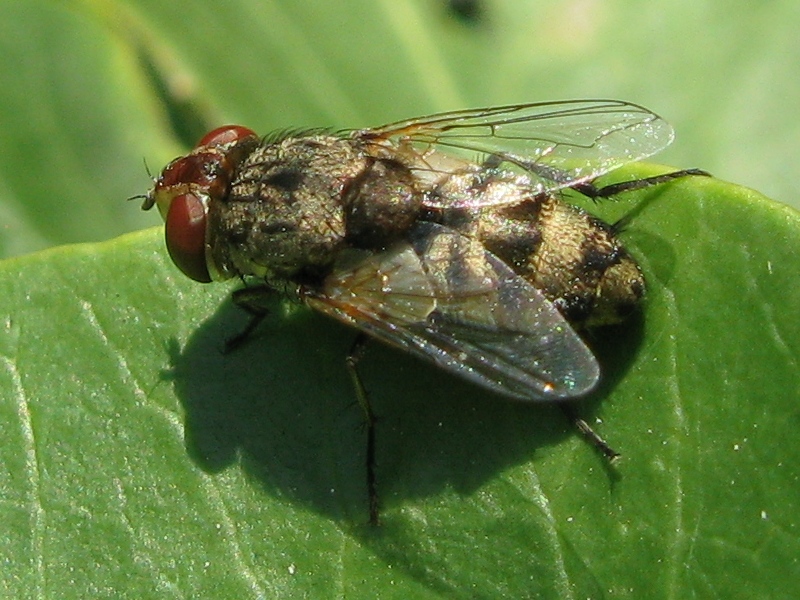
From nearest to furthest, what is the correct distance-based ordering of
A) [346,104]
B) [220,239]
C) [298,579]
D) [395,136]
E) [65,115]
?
1. [298,579]
2. [220,239]
3. [395,136]
4. [65,115]
5. [346,104]

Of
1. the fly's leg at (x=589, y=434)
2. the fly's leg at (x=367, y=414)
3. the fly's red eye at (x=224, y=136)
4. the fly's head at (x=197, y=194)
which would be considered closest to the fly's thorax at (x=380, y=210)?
the fly's leg at (x=367, y=414)

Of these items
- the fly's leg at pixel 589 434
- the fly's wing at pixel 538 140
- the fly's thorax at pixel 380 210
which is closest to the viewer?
the fly's leg at pixel 589 434

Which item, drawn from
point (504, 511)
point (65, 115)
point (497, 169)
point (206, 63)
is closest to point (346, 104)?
point (206, 63)

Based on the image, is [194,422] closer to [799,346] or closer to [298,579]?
[298,579]

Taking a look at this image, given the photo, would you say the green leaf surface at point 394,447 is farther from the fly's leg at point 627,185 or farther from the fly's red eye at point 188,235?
the fly's red eye at point 188,235

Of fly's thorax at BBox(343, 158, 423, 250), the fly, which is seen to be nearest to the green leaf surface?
the fly

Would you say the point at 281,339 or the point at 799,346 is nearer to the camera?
the point at 799,346
